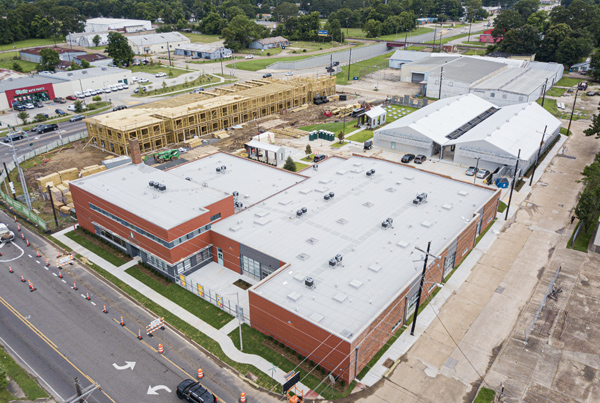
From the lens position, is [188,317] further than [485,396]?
Yes

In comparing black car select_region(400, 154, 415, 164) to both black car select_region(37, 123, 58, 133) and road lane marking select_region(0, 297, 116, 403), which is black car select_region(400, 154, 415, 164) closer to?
road lane marking select_region(0, 297, 116, 403)

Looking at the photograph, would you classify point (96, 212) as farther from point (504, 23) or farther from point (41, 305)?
point (504, 23)

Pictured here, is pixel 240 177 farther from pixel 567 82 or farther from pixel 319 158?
pixel 567 82

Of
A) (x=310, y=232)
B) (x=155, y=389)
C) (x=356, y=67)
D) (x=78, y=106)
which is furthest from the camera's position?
(x=356, y=67)

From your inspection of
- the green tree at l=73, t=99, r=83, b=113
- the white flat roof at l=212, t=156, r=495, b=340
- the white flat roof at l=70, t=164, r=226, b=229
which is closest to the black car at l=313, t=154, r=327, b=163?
the white flat roof at l=212, t=156, r=495, b=340

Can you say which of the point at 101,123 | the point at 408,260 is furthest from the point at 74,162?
the point at 408,260

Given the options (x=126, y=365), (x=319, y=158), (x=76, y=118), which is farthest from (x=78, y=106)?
(x=126, y=365)
